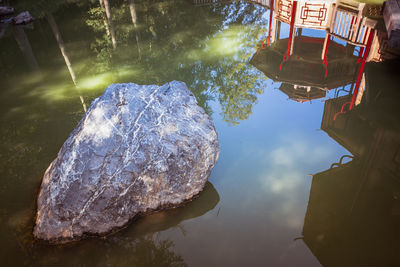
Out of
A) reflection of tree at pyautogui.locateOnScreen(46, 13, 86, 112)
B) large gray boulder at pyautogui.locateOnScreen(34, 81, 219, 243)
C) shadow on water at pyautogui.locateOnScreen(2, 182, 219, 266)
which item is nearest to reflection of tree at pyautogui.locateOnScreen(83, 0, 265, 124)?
reflection of tree at pyautogui.locateOnScreen(46, 13, 86, 112)

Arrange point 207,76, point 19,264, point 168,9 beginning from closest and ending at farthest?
1. point 19,264
2. point 207,76
3. point 168,9

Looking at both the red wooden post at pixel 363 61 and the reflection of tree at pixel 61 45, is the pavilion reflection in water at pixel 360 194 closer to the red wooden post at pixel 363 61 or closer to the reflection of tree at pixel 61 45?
the red wooden post at pixel 363 61

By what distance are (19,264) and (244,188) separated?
4.12m

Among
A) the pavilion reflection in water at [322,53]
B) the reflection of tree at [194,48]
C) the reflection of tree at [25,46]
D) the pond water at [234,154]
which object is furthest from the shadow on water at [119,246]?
the reflection of tree at [25,46]

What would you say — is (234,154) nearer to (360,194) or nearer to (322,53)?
(360,194)

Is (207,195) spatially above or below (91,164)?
below

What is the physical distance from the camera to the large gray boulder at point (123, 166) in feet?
15.6

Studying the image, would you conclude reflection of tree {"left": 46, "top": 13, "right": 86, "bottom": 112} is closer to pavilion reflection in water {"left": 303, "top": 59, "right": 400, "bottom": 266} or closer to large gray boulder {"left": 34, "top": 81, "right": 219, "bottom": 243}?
large gray boulder {"left": 34, "top": 81, "right": 219, "bottom": 243}

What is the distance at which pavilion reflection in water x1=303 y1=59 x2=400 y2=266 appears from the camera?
4.60 metres

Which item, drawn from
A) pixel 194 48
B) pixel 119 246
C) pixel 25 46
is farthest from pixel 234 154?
pixel 25 46

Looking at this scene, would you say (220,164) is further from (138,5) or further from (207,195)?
(138,5)

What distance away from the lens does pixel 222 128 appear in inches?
300

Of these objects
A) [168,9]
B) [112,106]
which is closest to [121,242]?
[112,106]

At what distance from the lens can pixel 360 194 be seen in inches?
217
